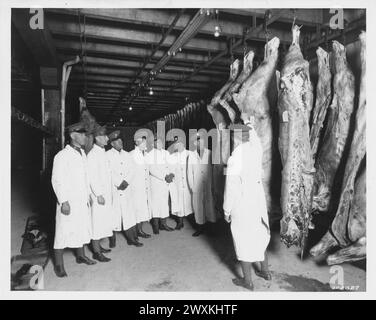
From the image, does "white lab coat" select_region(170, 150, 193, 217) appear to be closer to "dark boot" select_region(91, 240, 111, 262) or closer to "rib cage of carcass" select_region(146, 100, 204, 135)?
"dark boot" select_region(91, 240, 111, 262)

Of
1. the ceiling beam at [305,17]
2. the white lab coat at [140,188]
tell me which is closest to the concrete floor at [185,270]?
the white lab coat at [140,188]

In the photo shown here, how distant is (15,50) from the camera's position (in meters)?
4.46

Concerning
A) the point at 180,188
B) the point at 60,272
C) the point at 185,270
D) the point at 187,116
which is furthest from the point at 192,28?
the point at 187,116

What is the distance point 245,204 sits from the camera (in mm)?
2957

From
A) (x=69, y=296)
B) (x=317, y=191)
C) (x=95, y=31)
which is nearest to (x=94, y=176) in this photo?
(x=69, y=296)

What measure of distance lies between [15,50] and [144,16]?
2240mm

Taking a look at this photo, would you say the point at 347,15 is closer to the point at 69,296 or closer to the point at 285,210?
the point at 285,210

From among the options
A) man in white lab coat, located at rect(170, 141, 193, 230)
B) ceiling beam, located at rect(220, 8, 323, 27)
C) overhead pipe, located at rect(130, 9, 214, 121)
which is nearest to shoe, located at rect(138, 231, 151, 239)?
man in white lab coat, located at rect(170, 141, 193, 230)

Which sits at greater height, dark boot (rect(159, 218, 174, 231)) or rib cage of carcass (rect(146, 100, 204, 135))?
rib cage of carcass (rect(146, 100, 204, 135))

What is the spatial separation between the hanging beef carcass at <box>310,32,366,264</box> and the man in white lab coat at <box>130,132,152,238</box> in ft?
9.65

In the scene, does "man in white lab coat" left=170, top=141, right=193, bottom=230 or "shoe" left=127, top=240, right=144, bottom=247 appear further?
"man in white lab coat" left=170, top=141, right=193, bottom=230

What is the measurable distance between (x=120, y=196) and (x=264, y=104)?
2468mm

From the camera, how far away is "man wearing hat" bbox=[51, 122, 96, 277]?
331cm

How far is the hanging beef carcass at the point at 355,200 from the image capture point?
9.11 feet
